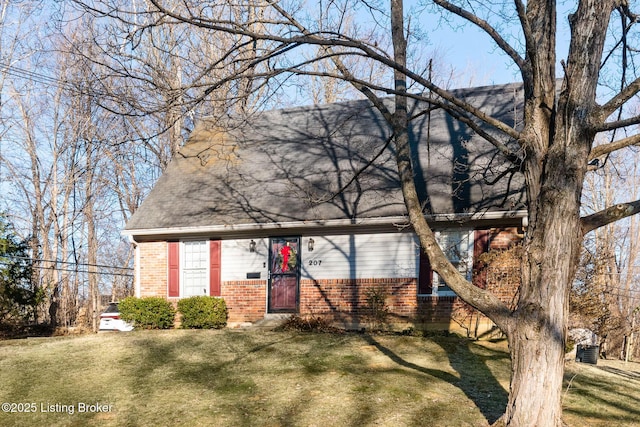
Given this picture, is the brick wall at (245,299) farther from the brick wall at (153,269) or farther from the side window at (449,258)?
the side window at (449,258)

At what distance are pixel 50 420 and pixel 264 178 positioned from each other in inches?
367

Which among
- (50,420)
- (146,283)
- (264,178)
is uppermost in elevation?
(264,178)

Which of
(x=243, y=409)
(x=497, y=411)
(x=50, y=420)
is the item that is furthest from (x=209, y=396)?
(x=497, y=411)

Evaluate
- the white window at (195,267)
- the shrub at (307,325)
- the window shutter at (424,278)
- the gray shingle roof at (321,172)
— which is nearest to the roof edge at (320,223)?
the gray shingle roof at (321,172)

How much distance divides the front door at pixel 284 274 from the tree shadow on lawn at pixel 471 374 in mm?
2827

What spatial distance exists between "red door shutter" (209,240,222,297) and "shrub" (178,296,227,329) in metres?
0.51

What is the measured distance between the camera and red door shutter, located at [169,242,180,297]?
15.5 meters

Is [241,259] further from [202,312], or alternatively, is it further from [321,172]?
[321,172]

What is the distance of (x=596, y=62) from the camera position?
6.52 meters

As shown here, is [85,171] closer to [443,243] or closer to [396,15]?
[443,243]

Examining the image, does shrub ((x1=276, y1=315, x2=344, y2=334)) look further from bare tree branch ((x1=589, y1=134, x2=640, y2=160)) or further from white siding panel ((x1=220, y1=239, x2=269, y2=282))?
bare tree branch ((x1=589, y1=134, x2=640, y2=160))

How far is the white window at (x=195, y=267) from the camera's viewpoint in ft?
50.4

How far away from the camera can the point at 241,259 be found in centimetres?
1509

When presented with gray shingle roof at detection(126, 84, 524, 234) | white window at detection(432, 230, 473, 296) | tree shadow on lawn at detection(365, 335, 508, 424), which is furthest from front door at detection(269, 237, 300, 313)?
white window at detection(432, 230, 473, 296)
